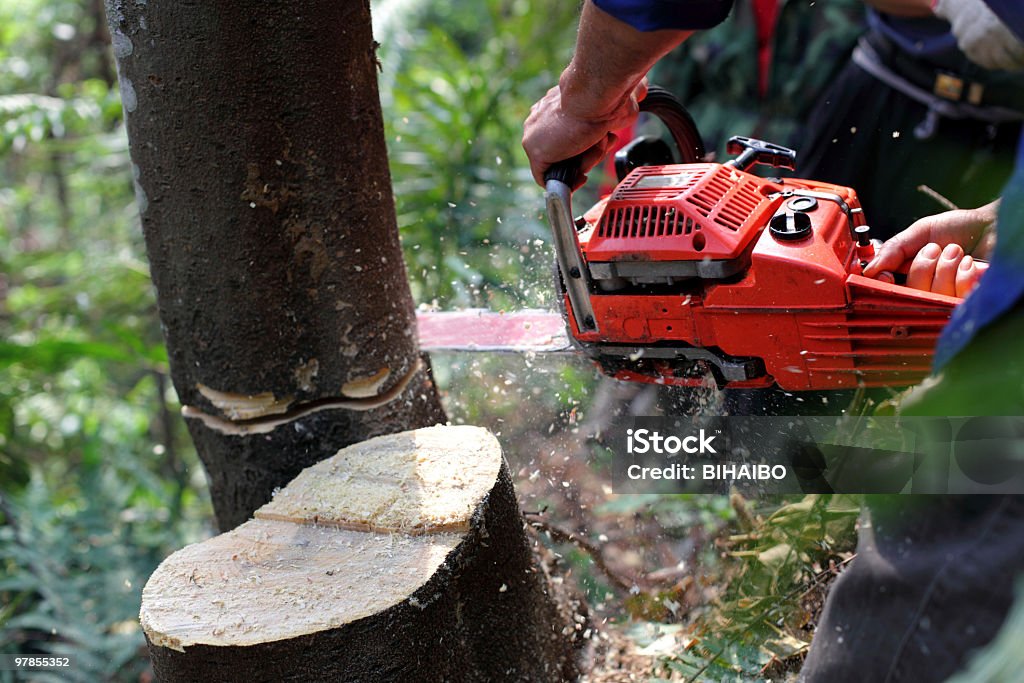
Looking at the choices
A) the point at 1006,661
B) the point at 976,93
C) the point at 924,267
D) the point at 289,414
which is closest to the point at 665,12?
the point at 924,267

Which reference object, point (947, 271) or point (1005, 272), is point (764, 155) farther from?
point (1005, 272)

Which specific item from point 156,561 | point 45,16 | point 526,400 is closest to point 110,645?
point 156,561

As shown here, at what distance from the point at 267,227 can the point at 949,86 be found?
2.15m

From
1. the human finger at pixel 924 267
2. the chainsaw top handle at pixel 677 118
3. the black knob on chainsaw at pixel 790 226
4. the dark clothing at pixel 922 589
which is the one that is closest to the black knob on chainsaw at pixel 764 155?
the chainsaw top handle at pixel 677 118

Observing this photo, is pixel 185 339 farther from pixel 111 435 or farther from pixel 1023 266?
pixel 111 435

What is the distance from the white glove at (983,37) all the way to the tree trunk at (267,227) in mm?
1636

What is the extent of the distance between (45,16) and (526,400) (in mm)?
4384

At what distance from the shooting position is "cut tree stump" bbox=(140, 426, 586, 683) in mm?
1274

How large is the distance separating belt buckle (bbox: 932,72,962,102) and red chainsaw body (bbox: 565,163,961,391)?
1.24 m

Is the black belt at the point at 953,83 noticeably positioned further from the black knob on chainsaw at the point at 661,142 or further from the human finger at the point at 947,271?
the human finger at the point at 947,271

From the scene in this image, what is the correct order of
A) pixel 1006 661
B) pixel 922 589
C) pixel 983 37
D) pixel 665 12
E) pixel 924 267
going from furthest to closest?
1. pixel 983 37
2. pixel 924 267
3. pixel 665 12
4. pixel 922 589
5. pixel 1006 661

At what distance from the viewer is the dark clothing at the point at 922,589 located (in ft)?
3.10

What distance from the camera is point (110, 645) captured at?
7.75ft

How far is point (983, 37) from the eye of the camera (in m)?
2.24
